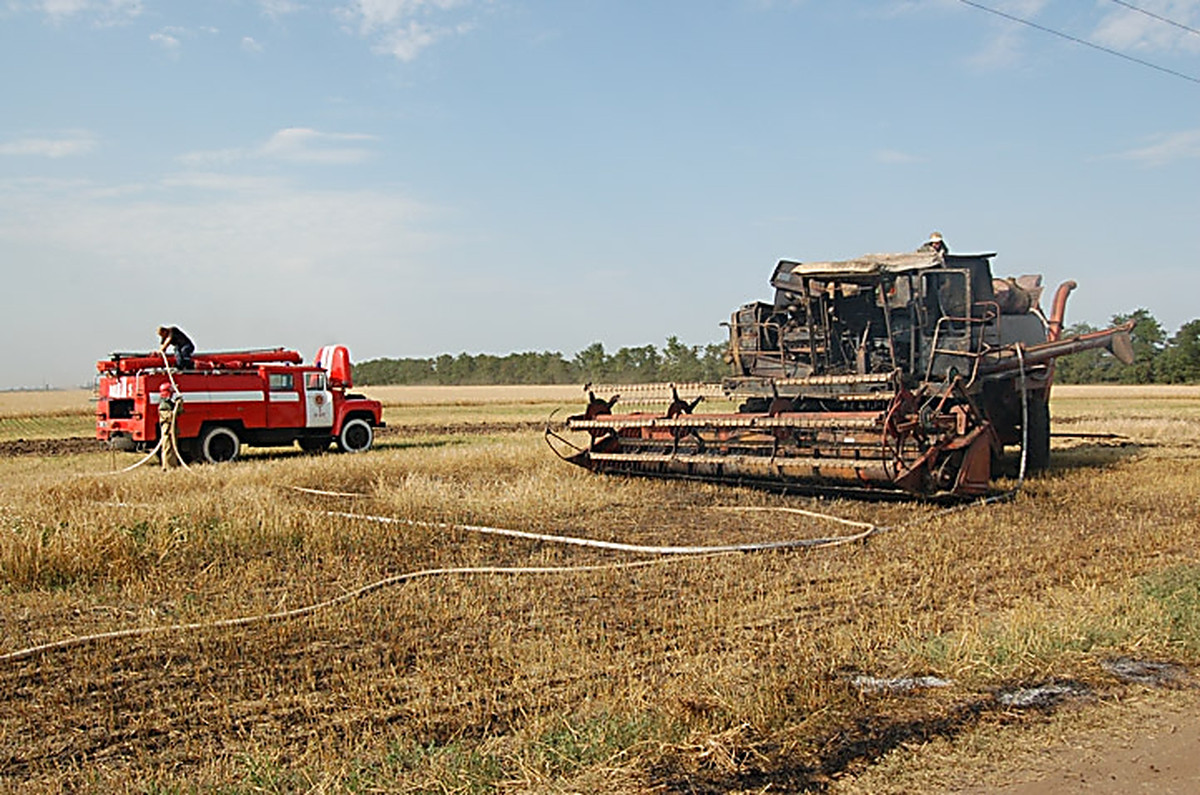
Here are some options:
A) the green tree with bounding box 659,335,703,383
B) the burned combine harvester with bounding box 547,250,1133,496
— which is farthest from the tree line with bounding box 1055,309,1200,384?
the burned combine harvester with bounding box 547,250,1133,496

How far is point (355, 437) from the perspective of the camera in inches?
766

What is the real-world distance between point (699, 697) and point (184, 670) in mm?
2606

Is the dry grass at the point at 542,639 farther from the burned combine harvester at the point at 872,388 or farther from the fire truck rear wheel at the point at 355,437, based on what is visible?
the fire truck rear wheel at the point at 355,437

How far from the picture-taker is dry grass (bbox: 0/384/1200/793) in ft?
13.2

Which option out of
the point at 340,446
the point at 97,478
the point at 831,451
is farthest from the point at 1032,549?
the point at 340,446

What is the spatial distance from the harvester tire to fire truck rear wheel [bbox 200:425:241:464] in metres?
11.9

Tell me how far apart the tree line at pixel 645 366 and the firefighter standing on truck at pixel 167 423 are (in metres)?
27.4

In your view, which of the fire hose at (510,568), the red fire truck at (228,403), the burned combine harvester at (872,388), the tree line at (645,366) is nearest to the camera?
the fire hose at (510,568)

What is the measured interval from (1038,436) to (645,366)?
63.6 metres

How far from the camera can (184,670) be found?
5.35 m

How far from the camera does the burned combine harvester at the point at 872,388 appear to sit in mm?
10289

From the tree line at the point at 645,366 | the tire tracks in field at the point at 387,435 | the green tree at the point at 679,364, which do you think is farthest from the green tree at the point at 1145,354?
the tire tracks in field at the point at 387,435

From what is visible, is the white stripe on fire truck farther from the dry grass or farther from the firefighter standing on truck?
the dry grass

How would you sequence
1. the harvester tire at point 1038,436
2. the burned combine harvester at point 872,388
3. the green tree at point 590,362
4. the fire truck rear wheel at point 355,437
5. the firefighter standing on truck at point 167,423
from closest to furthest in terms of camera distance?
the burned combine harvester at point 872,388 < the harvester tire at point 1038,436 < the firefighter standing on truck at point 167,423 < the fire truck rear wheel at point 355,437 < the green tree at point 590,362
